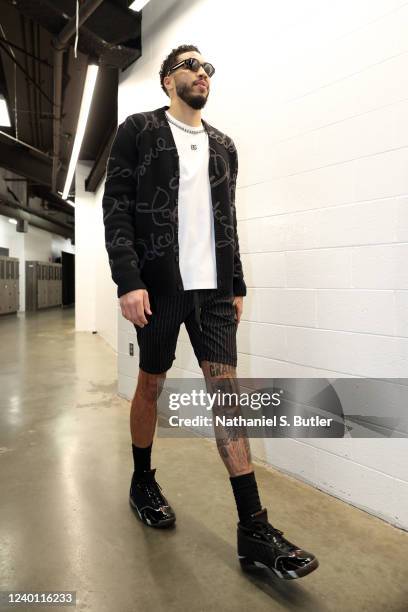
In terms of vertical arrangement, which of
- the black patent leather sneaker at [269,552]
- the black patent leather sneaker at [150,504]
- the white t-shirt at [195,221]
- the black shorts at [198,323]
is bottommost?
the black patent leather sneaker at [150,504]

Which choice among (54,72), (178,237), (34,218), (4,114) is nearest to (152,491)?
(178,237)

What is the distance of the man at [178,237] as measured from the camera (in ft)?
3.83

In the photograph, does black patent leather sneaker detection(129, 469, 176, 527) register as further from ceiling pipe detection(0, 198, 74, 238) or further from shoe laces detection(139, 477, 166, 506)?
ceiling pipe detection(0, 198, 74, 238)

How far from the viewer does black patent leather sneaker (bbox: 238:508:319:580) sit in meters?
0.99

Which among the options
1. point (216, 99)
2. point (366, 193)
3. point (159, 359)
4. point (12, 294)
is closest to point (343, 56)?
point (366, 193)

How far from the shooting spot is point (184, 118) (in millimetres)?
1319

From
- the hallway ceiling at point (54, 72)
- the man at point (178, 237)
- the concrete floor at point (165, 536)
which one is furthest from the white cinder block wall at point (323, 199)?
the hallway ceiling at point (54, 72)

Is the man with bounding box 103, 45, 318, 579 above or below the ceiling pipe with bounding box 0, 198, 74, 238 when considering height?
below

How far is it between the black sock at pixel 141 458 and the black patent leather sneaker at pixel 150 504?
0.02 m

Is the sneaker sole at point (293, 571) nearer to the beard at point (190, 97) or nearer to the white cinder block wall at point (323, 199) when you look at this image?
the white cinder block wall at point (323, 199)

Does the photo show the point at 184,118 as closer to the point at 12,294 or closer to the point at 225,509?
the point at 225,509

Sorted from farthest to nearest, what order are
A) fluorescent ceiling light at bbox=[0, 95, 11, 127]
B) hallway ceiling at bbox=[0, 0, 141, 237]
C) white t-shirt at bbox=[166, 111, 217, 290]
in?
fluorescent ceiling light at bbox=[0, 95, 11, 127] → hallway ceiling at bbox=[0, 0, 141, 237] → white t-shirt at bbox=[166, 111, 217, 290]

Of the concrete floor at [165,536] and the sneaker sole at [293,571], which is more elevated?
the sneaker sole at [293,571]

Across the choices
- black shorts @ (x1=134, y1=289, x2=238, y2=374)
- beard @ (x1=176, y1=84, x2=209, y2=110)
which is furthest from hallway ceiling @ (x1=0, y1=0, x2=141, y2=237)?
black shorts @ (x1=134, y1=289, x2=238, y2=374)
